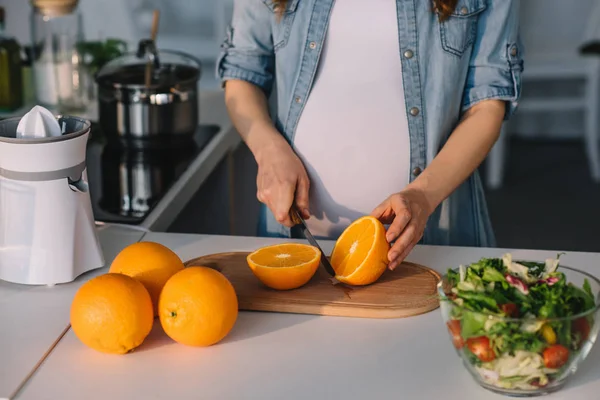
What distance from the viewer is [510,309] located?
90 cm

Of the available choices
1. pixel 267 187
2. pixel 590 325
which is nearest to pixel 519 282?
pixel 590 325

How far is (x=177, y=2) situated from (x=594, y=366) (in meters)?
3.71

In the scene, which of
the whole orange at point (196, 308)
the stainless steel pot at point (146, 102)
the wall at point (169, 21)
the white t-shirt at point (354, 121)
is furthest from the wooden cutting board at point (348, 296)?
the wall at point (169, 21)

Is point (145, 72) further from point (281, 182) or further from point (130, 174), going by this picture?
point (281, 182)

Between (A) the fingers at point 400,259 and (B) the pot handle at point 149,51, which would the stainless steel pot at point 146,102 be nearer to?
(B) the pot handle at point 149,51

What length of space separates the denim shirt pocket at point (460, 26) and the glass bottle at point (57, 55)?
1.01 meters

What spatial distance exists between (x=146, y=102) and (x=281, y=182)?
0.55m

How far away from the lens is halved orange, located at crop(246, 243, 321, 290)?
1139 mm

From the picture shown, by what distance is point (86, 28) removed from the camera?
434cm

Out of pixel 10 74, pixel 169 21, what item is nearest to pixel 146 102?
pixel 10 74

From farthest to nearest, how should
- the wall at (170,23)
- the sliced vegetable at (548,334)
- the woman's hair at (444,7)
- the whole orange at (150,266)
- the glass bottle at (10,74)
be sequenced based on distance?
the wall at (170,23), the glass bottle at (10,74), the woman's hair at (444,7), the whole orange at (150,266), the sliced vegetable at (548,334)

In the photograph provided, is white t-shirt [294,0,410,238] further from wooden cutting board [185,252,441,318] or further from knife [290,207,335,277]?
wooden cutting board [185,252,441,318]

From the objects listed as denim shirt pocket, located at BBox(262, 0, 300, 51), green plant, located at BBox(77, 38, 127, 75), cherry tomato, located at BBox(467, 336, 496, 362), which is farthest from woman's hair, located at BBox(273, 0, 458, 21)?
green plant, located at BBox(77, 38, 127, 75)

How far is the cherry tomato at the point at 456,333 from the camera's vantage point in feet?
3.04
